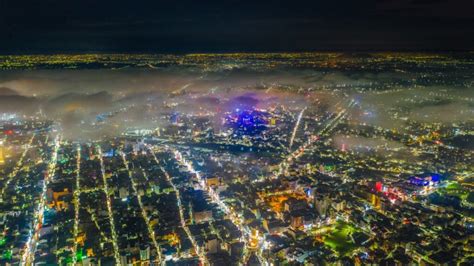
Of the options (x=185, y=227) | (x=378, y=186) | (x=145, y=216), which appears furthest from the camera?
(x=378, y=186)

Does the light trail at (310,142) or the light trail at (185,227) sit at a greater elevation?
the light trail at (310,142)

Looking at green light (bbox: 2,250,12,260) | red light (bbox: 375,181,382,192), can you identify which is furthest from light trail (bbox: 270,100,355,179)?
green light (bbox: 2,250,12,260)

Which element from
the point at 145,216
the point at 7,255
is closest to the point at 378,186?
the point at 145,216

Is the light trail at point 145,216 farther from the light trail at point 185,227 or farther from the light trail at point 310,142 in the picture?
the light trail at point 310,142

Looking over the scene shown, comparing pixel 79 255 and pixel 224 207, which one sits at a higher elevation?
pixel 224 207

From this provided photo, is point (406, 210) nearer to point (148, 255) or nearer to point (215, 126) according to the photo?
point (148, 255)

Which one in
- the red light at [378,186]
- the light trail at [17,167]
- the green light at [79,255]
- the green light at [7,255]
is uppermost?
the light trail at [17,167]

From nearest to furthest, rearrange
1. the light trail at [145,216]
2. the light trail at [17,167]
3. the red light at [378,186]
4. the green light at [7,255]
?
the green light at [7,255], the light trail at [145,216], the red light at [378,186], the light trail at [17,167]

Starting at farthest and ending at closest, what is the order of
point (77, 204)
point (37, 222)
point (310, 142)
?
point (310, 142) < point (77, 204) < point (37, 222)

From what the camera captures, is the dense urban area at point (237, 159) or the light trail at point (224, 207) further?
the light trail at point (224, 207)

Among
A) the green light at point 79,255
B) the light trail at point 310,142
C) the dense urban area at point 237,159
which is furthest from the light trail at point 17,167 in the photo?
the light trail at point 310,142

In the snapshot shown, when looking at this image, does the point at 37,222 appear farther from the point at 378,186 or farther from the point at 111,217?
the point at 378,186
